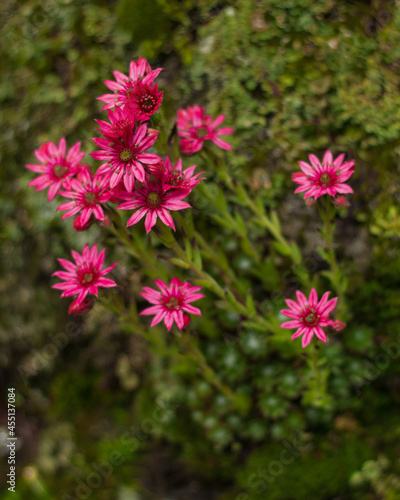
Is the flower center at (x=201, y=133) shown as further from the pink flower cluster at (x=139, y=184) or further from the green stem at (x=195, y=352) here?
the green stem at (x=195, y=352)

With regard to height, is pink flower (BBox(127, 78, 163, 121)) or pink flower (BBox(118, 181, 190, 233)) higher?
pink flower (BBox(127, 78, 163, 121))

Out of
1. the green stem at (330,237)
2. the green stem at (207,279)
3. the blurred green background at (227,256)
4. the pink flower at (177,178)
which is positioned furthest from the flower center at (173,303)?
the green stem at (330,237)

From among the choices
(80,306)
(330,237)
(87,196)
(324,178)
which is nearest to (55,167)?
(87,196)

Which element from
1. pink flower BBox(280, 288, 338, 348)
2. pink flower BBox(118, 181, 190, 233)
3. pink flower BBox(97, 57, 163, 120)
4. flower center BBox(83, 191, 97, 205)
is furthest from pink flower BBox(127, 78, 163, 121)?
pink flower BBox(280, 288, 338, 348)

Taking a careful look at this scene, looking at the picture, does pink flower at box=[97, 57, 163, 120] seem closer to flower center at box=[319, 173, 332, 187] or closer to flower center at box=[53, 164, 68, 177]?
flower center at box=[53, 164, 68, 177]

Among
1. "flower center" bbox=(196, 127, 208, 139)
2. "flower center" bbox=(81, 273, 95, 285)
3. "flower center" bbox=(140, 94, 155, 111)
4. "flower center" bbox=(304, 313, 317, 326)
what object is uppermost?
"flower center" bbox=(196, 127, 208, 139)

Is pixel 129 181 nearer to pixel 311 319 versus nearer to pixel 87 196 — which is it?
pixel 87 196

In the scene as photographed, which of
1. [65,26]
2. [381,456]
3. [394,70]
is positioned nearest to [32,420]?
[381,456]
